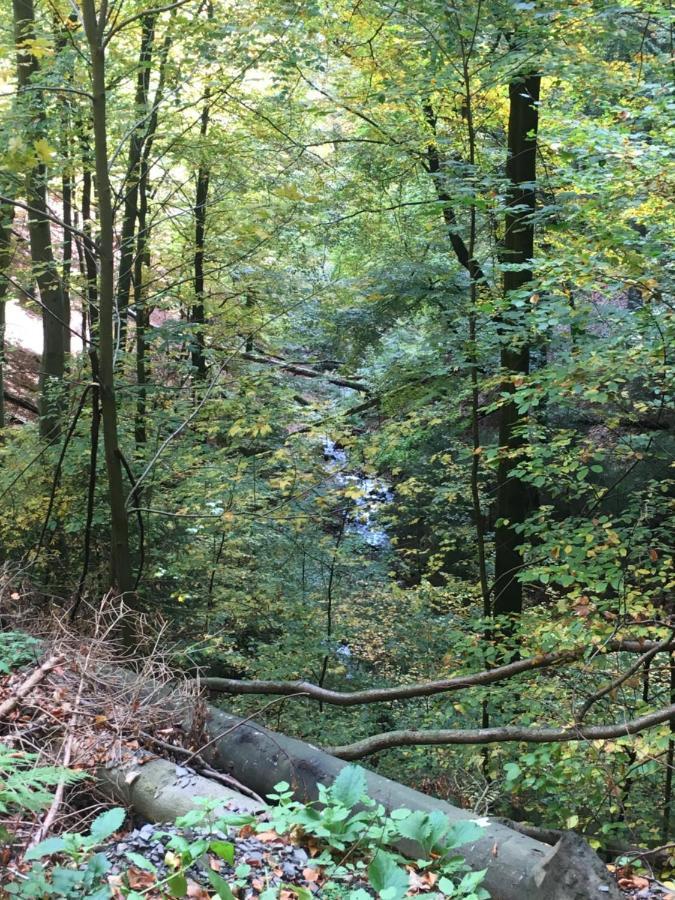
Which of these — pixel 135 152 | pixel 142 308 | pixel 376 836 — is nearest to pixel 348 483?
pixel 142 308

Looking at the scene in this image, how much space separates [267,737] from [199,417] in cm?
505

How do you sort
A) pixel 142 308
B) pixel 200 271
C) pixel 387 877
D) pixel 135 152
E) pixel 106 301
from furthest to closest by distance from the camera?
pixel 200 271 → pixel 142 308 → pixel 135 152 → pixel 106 301 → pixel 387 877

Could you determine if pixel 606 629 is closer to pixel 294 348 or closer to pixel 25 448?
pixel 25 448

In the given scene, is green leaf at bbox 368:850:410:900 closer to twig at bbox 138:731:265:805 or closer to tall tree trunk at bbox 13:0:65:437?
twig at bbox 138:731:265:805

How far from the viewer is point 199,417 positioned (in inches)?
337

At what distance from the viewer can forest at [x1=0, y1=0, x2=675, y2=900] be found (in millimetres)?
3104

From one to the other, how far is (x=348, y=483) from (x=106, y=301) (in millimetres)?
3419

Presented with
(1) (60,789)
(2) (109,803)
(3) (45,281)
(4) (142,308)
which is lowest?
(2) (109,803)

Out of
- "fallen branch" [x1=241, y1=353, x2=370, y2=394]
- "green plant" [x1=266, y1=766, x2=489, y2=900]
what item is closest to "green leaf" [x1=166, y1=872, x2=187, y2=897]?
"green plant" [x1=266, y1=766, x2=489, y2=900]

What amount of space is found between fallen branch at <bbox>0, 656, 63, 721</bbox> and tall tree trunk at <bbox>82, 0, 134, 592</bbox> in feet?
4.17

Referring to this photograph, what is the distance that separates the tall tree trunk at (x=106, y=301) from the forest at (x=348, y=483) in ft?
0.08

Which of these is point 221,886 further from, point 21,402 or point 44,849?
point 21,402

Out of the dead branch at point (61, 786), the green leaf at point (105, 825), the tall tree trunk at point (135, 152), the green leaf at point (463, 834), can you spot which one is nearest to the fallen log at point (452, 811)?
the green leaf at point (463, 834)

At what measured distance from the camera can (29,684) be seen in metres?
3.83
